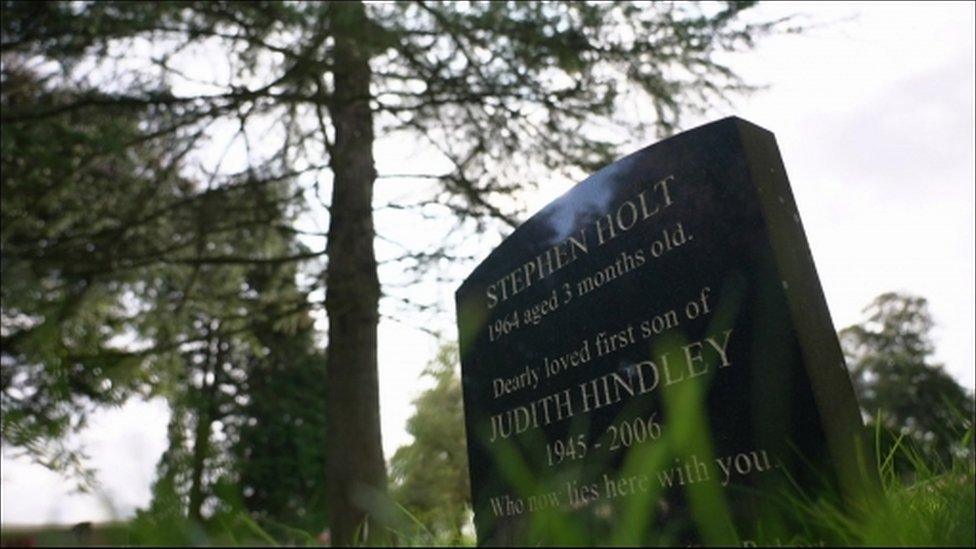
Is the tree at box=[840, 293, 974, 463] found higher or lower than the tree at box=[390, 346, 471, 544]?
higher

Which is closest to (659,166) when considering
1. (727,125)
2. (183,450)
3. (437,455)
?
(727,125)

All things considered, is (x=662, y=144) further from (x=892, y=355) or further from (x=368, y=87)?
(x=892, y=355)

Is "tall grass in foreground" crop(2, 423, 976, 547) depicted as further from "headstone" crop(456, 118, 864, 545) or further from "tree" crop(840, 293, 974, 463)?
"tree" crop(840, 293, 974, 463)

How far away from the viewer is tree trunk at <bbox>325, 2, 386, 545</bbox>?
5621 mm

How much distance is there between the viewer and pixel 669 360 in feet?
9.10

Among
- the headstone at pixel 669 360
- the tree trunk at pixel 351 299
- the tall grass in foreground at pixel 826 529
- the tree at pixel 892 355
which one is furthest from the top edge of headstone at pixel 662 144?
the tree at pixel 892 355

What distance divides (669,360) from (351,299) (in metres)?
3.79

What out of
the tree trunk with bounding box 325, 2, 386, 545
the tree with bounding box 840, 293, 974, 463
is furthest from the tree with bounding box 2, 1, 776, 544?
the tree with bounding box 840, 293, 974, 463

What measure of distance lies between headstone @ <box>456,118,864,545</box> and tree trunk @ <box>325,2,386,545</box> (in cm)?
225

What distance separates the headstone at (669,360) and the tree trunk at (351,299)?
225cm

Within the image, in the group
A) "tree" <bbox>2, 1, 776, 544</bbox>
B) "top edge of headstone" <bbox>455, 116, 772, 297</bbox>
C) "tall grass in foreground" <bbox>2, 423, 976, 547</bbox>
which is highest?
"tree" <bbox>2, 1, 776, 544</bbox>

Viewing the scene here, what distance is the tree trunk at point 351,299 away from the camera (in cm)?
562

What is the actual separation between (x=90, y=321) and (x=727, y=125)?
612 cm

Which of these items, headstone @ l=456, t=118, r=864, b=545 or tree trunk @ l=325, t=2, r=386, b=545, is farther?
tree trunk @ l=325, t=2, r=386, b=545
